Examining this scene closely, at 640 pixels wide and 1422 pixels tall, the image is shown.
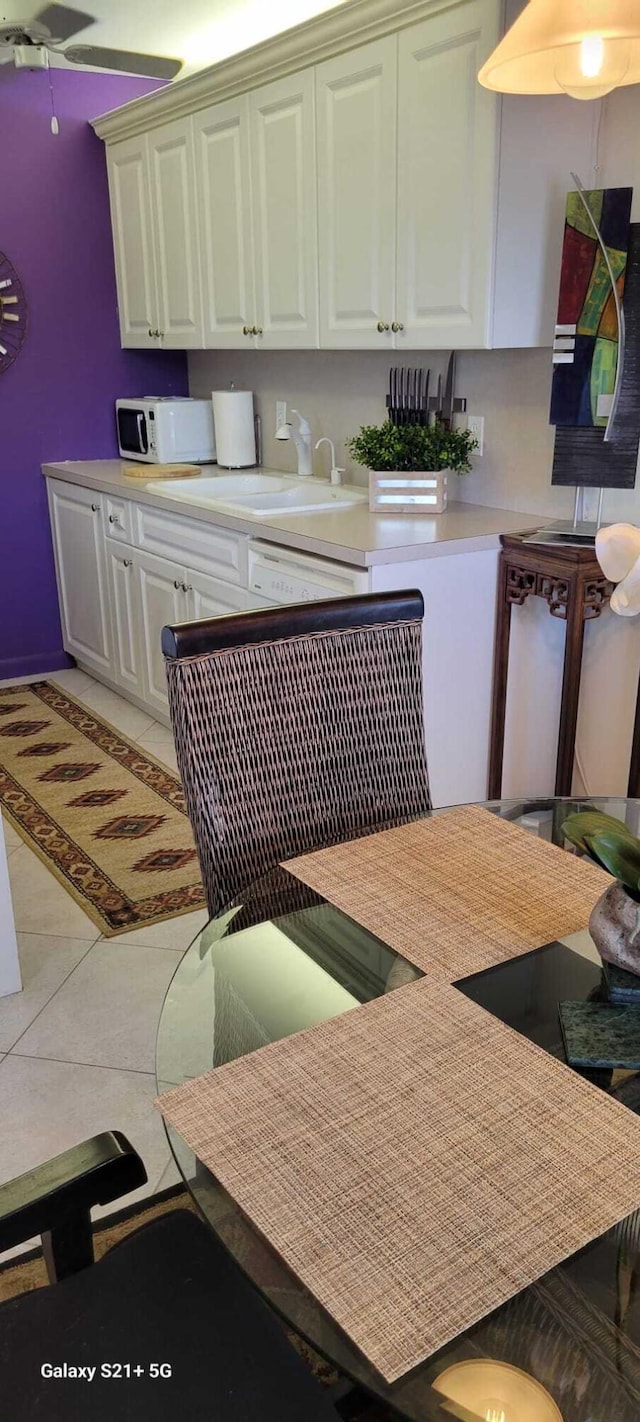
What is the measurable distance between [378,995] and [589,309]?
2007 mm

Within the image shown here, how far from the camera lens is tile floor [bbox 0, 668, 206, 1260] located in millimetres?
1913

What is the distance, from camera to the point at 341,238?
2.97 meters

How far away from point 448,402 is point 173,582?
3.72 ft

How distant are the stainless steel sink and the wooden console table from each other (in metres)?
0.72

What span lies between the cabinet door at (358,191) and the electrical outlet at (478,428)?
14.0 inches

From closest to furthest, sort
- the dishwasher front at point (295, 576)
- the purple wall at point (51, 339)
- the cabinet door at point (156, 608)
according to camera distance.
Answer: the dishwasher front at point (295, 576)
the cabinet door at point (156, 608)
the purple wall at point (51, 339)

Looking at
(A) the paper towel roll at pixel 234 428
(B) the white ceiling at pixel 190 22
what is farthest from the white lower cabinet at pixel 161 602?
(B) the white ceiling at pixel 190 22

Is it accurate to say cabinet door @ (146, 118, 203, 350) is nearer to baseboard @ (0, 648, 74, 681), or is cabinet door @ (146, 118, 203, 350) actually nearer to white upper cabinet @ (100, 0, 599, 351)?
white upper cabinet @ (100, 0, 599, 351)

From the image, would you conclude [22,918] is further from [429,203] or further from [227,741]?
[429,203]

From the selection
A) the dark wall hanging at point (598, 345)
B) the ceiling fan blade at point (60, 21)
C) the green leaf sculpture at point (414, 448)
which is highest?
the ceiling fan blade at point (60, 21)

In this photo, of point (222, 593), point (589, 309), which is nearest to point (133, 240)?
point (222, 593)

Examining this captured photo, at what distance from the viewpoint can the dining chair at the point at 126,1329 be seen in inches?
37.0

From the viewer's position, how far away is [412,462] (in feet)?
9.73

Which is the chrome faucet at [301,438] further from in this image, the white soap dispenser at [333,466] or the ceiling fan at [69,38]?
the ceiling fan at [69,38]
